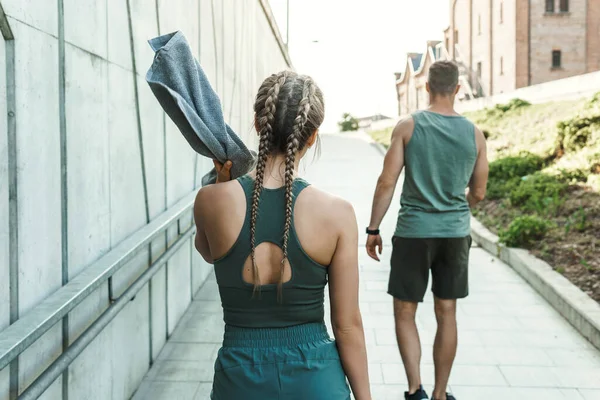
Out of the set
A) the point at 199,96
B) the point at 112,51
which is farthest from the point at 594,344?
the point at 199,96

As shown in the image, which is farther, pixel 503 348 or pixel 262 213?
pixel 503 348

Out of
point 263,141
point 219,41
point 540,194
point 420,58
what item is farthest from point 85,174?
point 420,58

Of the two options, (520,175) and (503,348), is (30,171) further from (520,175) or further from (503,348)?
(520,175)

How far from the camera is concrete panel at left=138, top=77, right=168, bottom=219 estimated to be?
4.65 m

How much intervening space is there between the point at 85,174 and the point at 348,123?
65.8m

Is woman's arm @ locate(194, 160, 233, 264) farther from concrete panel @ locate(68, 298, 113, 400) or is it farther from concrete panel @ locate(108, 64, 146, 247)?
concrete panel @ locate(108, 64, 146, 247)

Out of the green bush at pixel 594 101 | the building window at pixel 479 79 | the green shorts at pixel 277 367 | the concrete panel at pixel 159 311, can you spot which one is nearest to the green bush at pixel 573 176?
the green bush at pixel 594 101

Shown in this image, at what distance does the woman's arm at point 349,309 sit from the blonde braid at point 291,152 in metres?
0.15

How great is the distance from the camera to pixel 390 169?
13.4 ft

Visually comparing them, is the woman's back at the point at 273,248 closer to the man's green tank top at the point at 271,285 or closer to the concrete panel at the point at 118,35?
the man's green tank top at the point at 271,285

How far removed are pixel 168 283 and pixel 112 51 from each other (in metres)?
2.23

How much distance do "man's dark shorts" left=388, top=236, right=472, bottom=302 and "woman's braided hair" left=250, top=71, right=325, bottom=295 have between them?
2.20 meters

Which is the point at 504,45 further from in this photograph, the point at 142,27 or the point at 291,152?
the point at 291,152

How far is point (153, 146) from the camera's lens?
4.92 m
